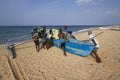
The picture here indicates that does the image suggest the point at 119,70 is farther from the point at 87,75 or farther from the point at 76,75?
the point at 76,75

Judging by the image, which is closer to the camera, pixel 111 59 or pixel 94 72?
pixel 94 72

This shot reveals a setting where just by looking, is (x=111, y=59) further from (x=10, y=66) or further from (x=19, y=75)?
(x=10, y=66)

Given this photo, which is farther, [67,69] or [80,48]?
[80,48]

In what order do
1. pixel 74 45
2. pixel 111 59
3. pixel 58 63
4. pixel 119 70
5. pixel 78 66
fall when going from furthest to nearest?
pixel 74 45
pixel 111 59
pixel 58 63
pixel 78 66
pixel 119 70

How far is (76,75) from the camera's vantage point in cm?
512

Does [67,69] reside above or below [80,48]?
below

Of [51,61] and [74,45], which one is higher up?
[74,45]

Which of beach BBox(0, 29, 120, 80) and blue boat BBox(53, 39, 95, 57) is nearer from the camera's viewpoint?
beach BBox(0, 29, 120, 80)

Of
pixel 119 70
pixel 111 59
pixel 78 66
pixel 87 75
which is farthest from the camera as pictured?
pixel 111 59

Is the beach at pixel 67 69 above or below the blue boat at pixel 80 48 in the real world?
below

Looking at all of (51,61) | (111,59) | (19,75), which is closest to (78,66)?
(51,61)

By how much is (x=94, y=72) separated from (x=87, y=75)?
16.8 inches

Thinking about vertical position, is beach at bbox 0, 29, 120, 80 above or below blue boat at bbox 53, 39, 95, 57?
below

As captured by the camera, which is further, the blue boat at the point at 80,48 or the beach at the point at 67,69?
the blue boat at the point at 80,48
